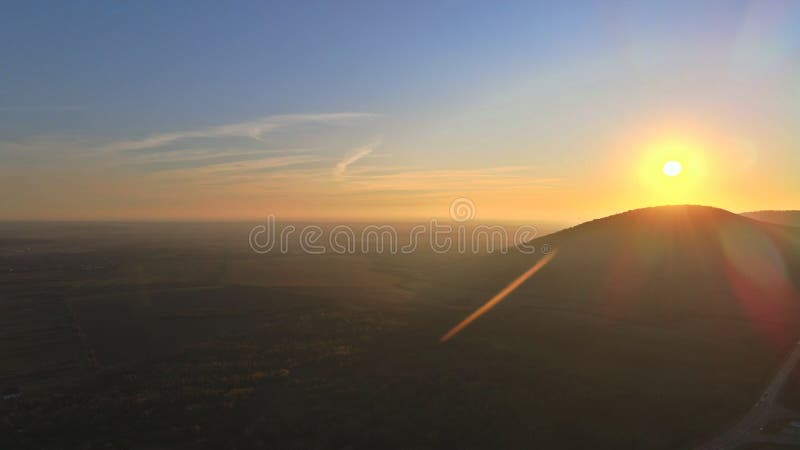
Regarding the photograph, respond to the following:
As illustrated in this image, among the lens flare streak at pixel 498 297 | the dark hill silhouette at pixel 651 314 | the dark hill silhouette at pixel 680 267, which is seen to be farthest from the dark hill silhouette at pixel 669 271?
the lens flare streak at pixel 498 297

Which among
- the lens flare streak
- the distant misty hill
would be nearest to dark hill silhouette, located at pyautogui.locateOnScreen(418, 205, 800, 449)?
the lens flare streak

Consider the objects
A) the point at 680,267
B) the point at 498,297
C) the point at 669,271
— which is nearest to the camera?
the point at 498,297

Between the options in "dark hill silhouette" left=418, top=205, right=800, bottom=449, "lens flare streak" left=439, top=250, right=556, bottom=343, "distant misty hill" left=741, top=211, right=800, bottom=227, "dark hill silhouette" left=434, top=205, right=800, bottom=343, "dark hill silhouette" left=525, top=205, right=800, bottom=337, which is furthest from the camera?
"distant misty hill" left=741, top=211, right=800, bottom=227

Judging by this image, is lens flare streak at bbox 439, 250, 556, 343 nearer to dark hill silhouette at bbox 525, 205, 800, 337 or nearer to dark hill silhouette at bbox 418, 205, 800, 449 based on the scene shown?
dark hill silhouette at bbox 418, 205, 800, 449

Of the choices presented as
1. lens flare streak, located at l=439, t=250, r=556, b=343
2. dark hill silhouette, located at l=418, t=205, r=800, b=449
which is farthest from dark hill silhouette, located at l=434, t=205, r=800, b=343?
lens flare streak, located at l=439, t=250, r=556, b=343

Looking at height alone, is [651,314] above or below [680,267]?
below

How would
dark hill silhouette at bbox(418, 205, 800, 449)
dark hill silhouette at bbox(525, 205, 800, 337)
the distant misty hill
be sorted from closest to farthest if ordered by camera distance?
1. dark hill silhouette at bbox(418, 205, 800, 449)
2. dark hill silhouette at bbox(525, 205, 800, 337)
3. the distant misty hill

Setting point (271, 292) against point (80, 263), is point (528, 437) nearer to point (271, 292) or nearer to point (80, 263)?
point (271, 292)

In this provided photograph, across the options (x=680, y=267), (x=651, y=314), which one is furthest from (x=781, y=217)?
(x=651, y=314)

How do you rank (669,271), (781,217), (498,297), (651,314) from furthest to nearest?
(781,217) < (669,271) < (498,297) < (651,314)

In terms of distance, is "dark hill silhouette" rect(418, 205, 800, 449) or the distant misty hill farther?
the distant misty hill

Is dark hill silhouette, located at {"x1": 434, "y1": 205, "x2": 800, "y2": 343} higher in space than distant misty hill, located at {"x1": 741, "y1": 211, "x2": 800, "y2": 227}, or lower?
lower

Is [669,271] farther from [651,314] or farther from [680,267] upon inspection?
[651,314]

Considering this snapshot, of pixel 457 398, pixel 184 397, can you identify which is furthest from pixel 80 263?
pixel 457 398
